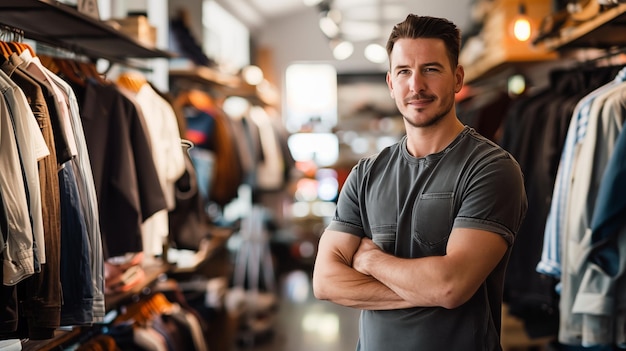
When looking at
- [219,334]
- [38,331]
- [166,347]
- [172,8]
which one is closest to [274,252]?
[219,334]

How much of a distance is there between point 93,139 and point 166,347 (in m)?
1.25

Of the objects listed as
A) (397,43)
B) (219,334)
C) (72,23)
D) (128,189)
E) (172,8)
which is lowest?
(219,334)

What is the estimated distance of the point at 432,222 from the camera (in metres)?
1.99

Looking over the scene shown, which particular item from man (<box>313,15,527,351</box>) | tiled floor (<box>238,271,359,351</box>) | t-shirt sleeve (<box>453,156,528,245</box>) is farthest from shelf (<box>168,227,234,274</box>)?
t-shirt sleeve (<box>453,156,528,245</box>)

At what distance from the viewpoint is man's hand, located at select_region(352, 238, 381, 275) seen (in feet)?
6.79

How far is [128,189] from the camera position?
3.08m

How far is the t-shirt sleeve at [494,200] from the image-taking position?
190 cm

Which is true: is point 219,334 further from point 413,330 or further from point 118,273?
point 413,330

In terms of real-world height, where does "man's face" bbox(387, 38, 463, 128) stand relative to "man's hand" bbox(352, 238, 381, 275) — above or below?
above

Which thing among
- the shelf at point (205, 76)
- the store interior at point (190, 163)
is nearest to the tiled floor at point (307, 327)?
the store interior at point (190, 163)

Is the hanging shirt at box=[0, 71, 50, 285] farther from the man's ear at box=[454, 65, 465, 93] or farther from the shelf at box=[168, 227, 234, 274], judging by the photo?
the shelf at box=[168, 227, 234, 274]

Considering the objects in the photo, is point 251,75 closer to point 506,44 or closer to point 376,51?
point 376,51

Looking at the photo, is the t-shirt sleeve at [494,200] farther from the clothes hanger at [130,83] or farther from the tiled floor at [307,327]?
the tiled floor at [307,327]

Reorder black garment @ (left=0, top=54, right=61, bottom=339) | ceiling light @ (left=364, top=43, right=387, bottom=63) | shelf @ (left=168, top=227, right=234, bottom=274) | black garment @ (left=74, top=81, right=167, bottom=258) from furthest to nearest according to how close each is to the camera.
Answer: ceiling light @ (left=364, top=43, right=387, bottom=63)
shelf @ (left=168, top=227, right=234, bottom=274)
black garment @ (left=74, top=81, right=167, bottom=258)
black garment @ (left=0, top=54, right=61, bottom=339)
